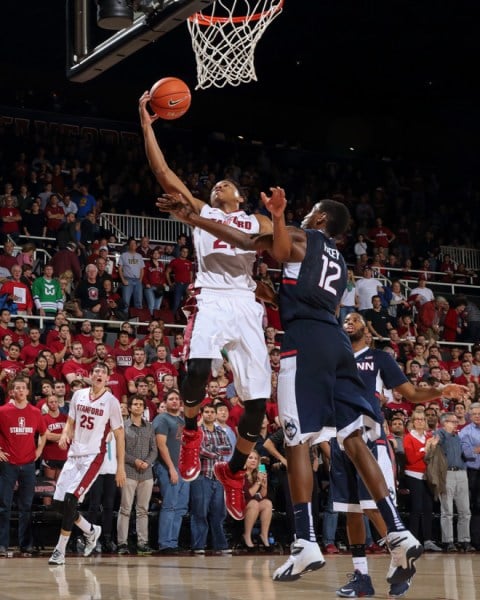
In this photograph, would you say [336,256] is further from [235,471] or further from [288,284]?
[235,471]

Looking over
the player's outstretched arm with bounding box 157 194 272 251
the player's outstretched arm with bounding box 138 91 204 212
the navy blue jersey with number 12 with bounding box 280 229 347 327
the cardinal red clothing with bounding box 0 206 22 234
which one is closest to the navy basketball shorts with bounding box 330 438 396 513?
the navy blue jersey with number 12 with bounding box 280 229 347 327

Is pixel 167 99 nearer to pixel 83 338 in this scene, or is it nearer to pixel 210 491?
pixel 210 491

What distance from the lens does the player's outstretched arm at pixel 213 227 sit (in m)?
5.98

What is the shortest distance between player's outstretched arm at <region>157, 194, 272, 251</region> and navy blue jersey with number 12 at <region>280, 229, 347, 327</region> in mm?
312

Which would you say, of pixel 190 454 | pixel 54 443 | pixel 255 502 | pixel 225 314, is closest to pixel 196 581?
pixel 190 454

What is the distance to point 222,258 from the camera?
7141mm

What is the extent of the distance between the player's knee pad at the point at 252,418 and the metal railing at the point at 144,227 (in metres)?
13.3

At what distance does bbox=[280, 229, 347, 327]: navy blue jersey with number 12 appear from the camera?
6.23 meters

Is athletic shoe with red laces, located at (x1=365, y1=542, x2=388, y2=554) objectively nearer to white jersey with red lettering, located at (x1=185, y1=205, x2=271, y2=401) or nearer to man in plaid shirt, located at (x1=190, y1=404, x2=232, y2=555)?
man in plaid shirt, located at (x1=190, y1=404, x2=232, y2=555)

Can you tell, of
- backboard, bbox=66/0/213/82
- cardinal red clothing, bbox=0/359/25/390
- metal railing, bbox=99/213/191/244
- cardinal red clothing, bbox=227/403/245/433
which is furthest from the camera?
metal railing, bbox=99/213/191/244

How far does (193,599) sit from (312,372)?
1.50 m

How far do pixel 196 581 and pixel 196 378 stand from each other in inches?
59.0

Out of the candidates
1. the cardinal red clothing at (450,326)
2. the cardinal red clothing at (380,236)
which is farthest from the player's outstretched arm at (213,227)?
the cardinal red clothing at (380,236)

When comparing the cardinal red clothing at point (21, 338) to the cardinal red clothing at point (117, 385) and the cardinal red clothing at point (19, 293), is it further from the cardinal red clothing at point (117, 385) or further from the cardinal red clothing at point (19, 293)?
the cardinal red clothing at point (117, 385)
